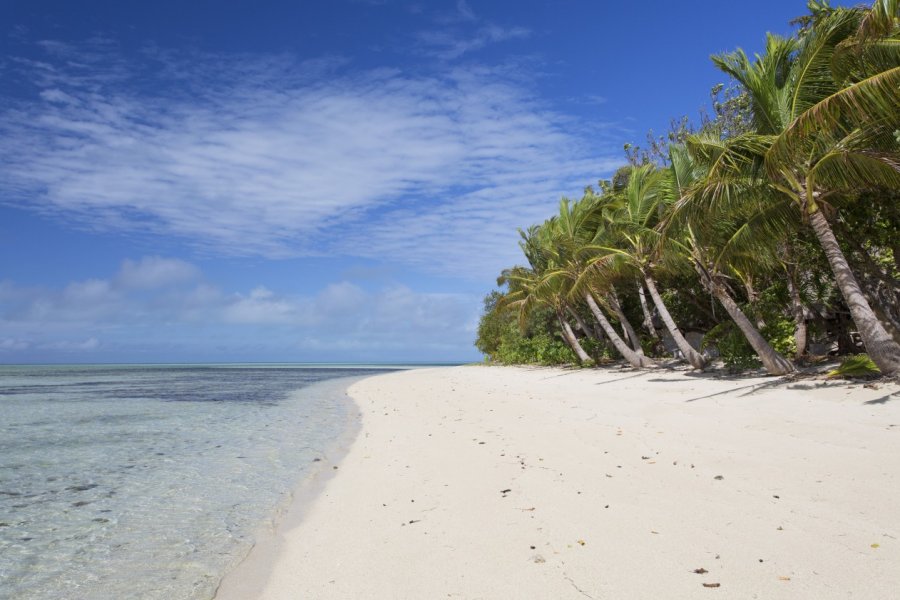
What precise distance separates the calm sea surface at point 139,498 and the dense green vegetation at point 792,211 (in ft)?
31.9

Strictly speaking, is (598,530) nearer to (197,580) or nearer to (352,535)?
(352,535)

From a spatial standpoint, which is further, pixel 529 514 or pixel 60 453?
pixel 60 453

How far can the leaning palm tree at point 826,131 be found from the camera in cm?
833

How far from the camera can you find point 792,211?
11758 mm

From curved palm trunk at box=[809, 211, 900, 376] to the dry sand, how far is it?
3.37 feet

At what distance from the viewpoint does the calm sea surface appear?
414 centimetres

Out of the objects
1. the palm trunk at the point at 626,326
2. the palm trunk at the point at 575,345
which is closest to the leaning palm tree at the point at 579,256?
the palm trunk at the point at 626,326

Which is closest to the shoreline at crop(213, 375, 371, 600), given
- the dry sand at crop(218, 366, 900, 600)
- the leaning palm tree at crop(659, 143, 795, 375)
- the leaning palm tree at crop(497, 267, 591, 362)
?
the dry sand at crop(218, 366, 900, 600)

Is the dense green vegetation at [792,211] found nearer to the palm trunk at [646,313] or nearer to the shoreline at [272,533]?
the palm trunk at [646,313]

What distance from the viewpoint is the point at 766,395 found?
10383mm

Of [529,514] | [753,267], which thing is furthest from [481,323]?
[529,514]

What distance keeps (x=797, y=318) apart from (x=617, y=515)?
13.0m

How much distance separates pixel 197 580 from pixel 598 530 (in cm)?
307

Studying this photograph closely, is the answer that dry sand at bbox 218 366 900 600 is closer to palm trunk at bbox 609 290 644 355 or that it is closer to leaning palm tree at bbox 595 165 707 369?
leaning palm tree at bbox 595 165 707 369
